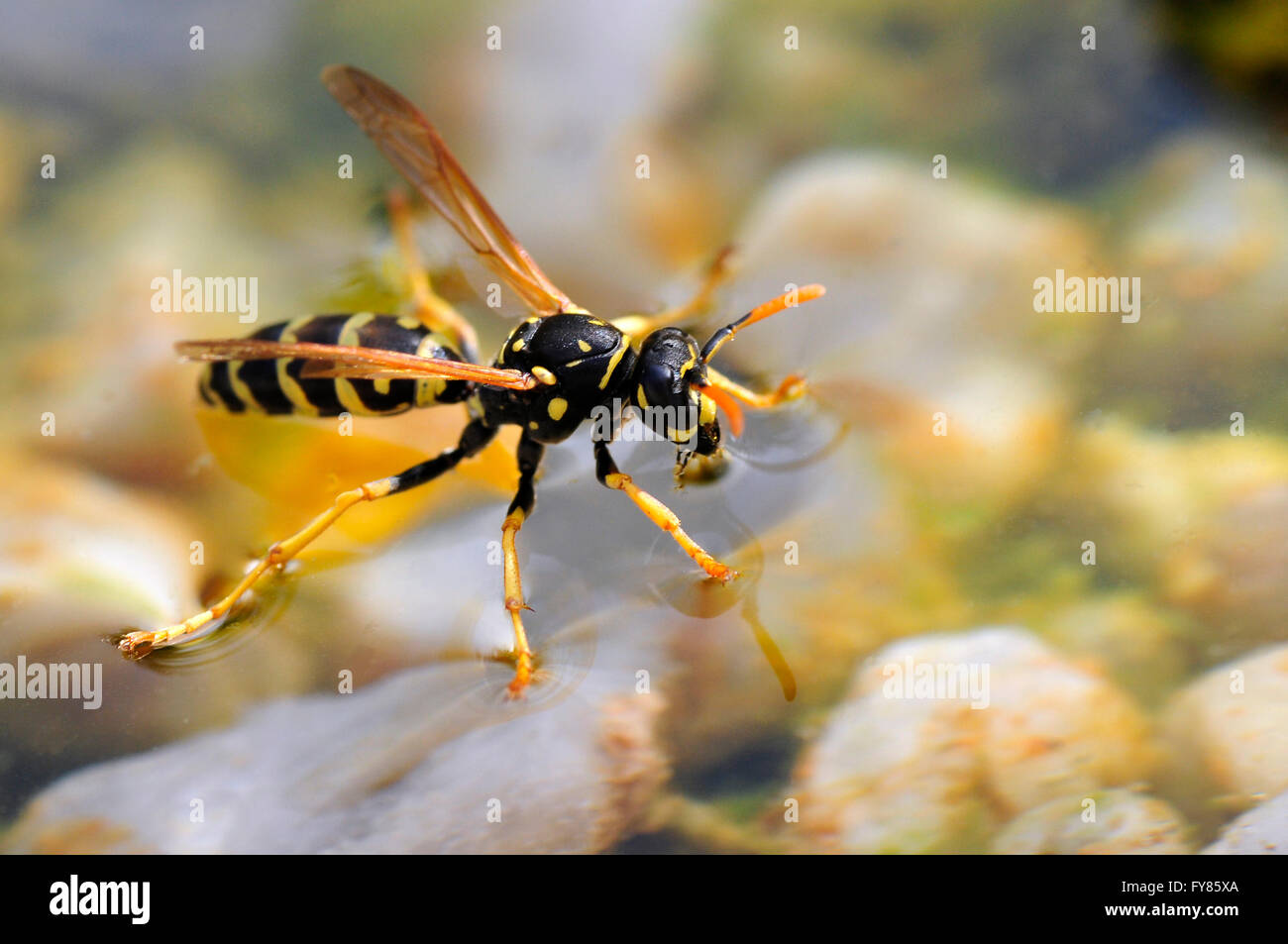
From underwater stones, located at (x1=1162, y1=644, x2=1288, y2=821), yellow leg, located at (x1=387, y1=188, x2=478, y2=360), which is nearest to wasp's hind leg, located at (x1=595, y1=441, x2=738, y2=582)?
yellow leg, located at (x1=387, y1=188, x2=478, y2=360)

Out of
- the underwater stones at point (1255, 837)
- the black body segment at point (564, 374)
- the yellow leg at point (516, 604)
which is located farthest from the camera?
the black body segment at point (564, 374)

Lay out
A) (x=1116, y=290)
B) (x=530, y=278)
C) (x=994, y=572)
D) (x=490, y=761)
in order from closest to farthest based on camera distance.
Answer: (x=490, y=761)
(x=994, y=572)
(x=1116, y=290)
(x=530, y=278)

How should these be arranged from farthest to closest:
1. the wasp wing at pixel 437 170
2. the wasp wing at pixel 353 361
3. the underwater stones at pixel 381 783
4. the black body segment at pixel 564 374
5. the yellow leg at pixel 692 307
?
the yellow leg at pixel 692 307
the wasp wing at pixel 437 170
the black body segment at pixel 564 374
the wasp wing at pixel 353 361
the underwater stones at pixel 381 783

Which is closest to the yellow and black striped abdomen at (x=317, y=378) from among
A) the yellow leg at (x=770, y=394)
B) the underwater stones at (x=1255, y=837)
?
the yellow leg at (x=770, y=394)

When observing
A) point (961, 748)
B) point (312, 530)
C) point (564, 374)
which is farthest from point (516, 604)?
point (961, 748)

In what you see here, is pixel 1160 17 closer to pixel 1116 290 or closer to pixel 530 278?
pixel 1116 290

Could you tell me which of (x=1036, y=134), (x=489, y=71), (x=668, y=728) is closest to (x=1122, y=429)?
(x=1036, y=134)

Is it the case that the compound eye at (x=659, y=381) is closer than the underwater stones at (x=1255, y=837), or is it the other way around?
the underwater stones at (x=1255, y=837)

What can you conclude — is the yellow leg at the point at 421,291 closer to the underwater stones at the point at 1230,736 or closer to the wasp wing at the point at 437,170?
the wasp wing at the point at 437,170
